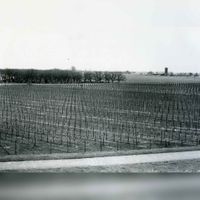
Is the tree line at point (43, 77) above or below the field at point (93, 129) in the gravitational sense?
above

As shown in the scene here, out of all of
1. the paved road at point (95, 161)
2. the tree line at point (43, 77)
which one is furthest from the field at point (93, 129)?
the tree line at point (43, 77)

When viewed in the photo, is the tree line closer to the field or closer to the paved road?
the field

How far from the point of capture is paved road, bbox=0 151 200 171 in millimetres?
11250

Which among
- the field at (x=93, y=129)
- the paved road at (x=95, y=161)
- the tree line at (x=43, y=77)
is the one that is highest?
the tree line at (x=43, y=77)

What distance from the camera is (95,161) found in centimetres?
1210

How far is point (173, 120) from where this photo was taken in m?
31.7

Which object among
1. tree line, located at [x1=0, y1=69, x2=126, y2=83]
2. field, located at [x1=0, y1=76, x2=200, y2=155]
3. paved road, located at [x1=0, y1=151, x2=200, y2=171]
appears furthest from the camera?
tree line, located at [x1=0, y1=69, x2=126, y2=83]

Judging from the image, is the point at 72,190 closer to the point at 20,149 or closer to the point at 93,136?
the point at 20,149

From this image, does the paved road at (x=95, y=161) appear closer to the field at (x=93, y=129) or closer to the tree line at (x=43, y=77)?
the field at (x=93, y=129)

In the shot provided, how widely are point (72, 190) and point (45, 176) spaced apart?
0.31m

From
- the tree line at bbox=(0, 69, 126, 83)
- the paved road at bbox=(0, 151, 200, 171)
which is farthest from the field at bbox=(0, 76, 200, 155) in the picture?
the tree line at bbox=(0, 69, 126, 83)

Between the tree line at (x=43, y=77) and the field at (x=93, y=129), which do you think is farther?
the tree line at (x=43, y=77)

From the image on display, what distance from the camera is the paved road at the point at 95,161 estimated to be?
11250 mm

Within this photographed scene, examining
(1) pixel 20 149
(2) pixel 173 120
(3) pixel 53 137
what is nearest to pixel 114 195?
(1) pixel 20 149
